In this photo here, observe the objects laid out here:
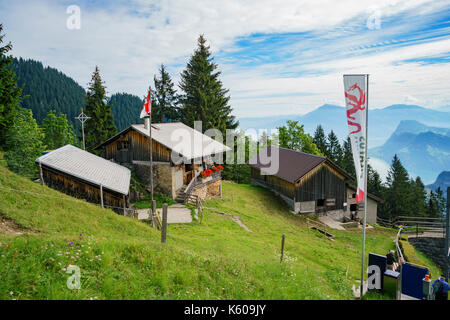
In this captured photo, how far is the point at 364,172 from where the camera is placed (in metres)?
10.6

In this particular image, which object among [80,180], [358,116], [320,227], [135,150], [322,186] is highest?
[358,116]

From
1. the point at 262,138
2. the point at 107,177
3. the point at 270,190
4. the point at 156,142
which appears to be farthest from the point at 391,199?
the point at 107,177

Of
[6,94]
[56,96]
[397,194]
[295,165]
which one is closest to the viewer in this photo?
[6,94]

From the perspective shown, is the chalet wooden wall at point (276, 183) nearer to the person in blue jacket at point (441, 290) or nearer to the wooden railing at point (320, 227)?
the wooden railing at point (320, 227)

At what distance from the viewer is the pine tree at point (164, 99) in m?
55.1

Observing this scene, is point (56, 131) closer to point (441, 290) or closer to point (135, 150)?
point (135, 150)

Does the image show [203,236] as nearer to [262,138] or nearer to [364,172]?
[364,172]

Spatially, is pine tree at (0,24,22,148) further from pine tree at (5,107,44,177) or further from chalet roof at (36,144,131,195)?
pine tree at (5,107,44,177)

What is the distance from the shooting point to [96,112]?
1813 inches

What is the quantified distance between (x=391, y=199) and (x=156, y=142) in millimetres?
62732

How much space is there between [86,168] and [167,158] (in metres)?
8.11

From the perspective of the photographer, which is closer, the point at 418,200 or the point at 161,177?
the point at 161,177

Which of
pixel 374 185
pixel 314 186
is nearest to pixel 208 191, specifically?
pixel 314 186

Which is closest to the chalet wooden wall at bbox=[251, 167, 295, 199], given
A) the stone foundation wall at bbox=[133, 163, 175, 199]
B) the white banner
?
the stone foundation wall at bbox=[133, 163, 175, 199]
